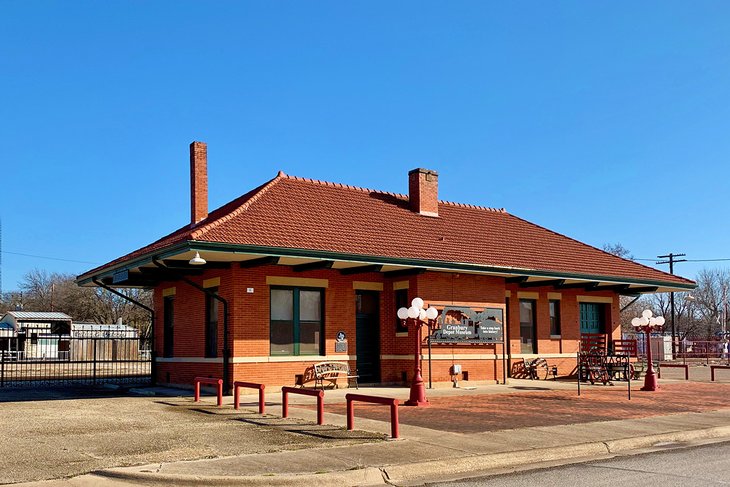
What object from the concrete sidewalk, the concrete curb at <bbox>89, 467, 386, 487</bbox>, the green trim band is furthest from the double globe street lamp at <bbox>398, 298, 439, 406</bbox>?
the concrete curb at <bbox>89, 467, 386, 487</bbox>

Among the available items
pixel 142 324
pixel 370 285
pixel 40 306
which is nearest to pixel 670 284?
pixel 370 285

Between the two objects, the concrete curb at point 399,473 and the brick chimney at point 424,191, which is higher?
the brick chimney at point 424,191

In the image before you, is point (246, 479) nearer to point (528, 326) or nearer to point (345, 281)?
point (345, 281)

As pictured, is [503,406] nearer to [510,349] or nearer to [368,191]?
[510,349]

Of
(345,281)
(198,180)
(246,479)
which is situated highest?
(198,180)

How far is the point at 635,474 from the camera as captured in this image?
9867 millimetres

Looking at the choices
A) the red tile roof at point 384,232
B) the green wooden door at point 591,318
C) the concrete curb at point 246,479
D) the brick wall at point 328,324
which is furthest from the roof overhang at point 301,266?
the concrete curb at point 246,479

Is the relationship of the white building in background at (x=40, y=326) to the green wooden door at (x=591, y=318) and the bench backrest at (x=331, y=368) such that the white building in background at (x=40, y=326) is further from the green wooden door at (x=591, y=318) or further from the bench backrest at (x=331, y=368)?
the green wooden door at (x=591, y=318)

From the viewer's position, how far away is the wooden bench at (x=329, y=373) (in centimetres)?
2098

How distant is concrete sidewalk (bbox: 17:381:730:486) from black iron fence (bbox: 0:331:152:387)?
12.7m

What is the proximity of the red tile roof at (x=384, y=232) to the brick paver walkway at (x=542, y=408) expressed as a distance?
450 cm

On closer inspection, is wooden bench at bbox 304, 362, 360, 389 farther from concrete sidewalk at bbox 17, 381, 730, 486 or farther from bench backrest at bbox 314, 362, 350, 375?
concrete sidewalk at bbox 17, 381, 730, 486

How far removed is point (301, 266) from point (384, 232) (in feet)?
10.6

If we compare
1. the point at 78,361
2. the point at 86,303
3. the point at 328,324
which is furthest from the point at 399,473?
the point at 86,303
